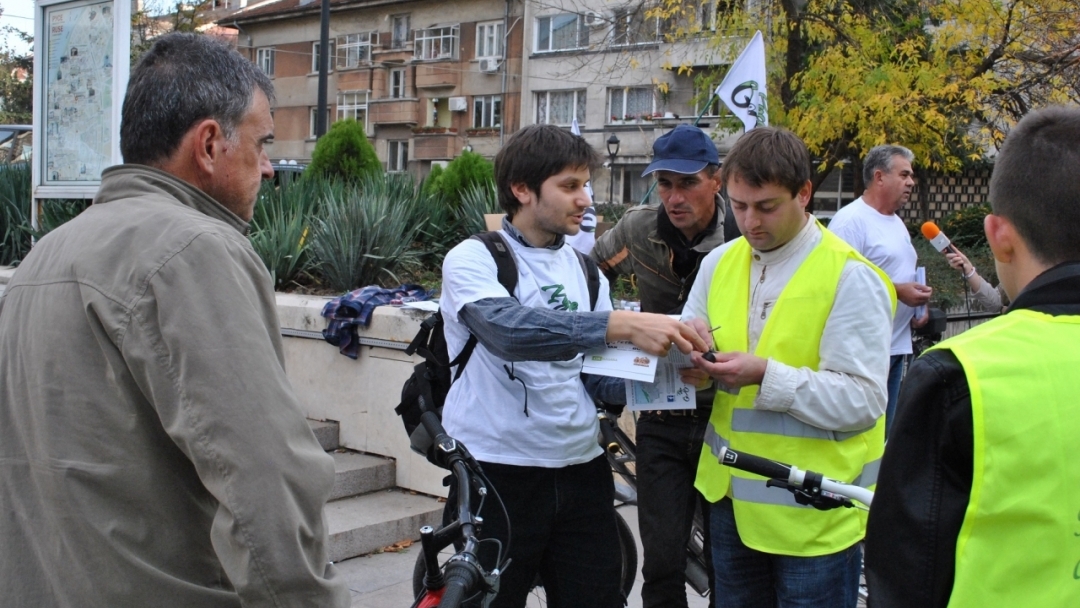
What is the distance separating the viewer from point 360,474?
618cm

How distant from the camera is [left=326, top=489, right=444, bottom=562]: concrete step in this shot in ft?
A: 18.2

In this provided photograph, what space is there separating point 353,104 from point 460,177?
42.6m

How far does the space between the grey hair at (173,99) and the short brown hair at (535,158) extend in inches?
57.6

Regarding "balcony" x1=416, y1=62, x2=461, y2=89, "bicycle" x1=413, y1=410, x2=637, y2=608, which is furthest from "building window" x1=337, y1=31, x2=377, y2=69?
"bicycle" x1=413, y1=410, x2=637, y2=608

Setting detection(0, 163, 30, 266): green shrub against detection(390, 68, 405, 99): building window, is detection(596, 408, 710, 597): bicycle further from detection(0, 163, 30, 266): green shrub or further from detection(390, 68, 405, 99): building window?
detection(390, 68, 405, 99): building window

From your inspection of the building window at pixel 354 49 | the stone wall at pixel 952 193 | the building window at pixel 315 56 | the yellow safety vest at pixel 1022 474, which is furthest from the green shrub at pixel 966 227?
the building window at pixel 315 56

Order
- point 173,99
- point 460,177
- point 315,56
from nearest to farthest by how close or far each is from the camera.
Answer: point 173,99 < point 460,177 < point 315,56

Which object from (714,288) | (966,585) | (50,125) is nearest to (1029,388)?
(966,585)

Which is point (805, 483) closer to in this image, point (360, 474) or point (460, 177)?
point (360, 474)

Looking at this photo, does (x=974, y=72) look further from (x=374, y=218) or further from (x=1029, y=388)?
(x=1029, y=388)

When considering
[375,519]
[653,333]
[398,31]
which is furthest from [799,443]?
[398,31]

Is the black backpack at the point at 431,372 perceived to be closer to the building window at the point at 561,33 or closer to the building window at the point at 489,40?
the building window at the point at 561,33

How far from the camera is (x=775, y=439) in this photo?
3.00 meters

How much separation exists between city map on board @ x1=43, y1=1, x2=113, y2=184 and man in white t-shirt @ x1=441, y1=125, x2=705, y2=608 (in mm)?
5813
